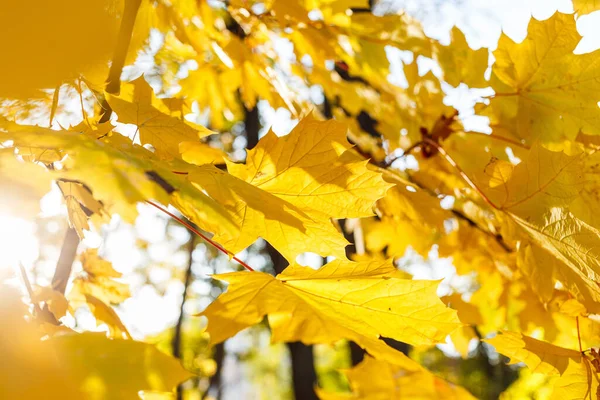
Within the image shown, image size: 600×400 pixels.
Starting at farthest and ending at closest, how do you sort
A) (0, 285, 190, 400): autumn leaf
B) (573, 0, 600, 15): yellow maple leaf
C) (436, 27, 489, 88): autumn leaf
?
(436, 27, 489, 88): autumn leaf, (573, 0, 600, 15): yellow maple leaf, (0, 285, 190, 400): autumn leaf

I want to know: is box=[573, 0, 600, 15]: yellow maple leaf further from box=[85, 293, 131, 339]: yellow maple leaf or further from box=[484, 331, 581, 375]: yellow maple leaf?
box=[85, 293, 131, 339]: yellow maple leaf

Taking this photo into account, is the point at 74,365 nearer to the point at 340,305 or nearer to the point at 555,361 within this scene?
the point at 340,305

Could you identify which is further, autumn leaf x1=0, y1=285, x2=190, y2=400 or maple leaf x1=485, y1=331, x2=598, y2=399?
maple leaf x1=485, y1=331, x2=598, y2=399

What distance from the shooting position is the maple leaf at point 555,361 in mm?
735

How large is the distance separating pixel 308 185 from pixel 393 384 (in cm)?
38

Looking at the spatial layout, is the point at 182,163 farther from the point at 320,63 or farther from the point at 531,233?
the point at 320,63

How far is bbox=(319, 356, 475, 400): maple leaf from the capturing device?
479 mm

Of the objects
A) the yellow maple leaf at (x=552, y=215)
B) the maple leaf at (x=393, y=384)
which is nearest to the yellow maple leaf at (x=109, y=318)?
the maple leaf at (x=393, y=384)

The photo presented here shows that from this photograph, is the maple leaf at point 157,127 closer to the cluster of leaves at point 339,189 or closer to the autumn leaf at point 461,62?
the cluster of leaves at point 339,189

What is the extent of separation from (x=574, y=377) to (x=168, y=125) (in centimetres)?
77

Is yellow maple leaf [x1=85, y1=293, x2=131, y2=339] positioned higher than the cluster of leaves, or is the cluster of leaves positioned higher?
the cluster of leaves

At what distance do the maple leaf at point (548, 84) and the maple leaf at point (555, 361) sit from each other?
54 centimetres

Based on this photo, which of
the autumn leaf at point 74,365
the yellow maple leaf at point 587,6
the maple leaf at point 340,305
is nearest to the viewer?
the autumn leaf at point 74,365

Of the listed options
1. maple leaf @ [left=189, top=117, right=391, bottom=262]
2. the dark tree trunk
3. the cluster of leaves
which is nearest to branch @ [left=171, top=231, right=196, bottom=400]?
the dark tree trunk
